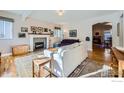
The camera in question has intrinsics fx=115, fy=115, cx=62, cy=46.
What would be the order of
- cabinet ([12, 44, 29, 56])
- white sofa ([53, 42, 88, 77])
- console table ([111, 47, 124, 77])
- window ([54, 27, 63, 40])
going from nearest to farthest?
console table ([111, 47, 124, 77]) < white sofa ([53, 42, 88, 77]) < cabinet ([12, 44, 29, 56]) < window ([54, 27, 63, 40])

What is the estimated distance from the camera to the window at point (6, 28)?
1438mm

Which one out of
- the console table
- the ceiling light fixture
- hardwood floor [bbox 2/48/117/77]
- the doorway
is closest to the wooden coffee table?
hardwood floor [bbox 2/48/117/77]

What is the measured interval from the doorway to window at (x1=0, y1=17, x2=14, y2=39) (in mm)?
1224

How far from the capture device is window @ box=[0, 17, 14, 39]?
1438 mm

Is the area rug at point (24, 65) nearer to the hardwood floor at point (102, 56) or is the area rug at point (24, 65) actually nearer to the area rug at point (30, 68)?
the area rug at point (30, 68)

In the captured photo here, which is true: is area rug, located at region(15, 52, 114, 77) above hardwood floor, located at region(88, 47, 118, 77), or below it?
below

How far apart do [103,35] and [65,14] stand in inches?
23.4

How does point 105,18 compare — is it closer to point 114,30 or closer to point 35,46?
point 114,30

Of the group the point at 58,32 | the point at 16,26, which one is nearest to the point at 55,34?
the point at 58,32

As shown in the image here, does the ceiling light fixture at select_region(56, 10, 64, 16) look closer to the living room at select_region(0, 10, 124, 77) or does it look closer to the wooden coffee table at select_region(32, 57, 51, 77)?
the living room at select_region(0, 10, 124, 77)

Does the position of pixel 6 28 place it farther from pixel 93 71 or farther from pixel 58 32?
pixel 93 71
